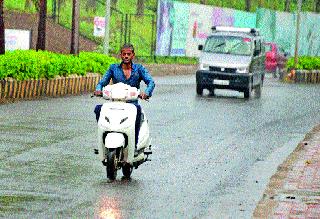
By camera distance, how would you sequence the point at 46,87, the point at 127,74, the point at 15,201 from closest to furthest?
the point at 15,201 < the point at 127,74 < the point at 46,87

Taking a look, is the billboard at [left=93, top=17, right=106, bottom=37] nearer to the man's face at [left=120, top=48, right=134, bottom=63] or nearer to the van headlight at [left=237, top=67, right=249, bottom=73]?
the van headlight at [left=237, top=67, right=249, bottom=73]

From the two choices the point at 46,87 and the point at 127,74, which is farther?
the point at 46,87

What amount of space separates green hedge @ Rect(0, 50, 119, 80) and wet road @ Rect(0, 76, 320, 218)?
122 cm

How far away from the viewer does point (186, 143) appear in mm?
20078

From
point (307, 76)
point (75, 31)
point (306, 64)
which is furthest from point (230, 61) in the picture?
point (306, 64)

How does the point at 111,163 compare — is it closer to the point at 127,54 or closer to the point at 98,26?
the point at 127,54

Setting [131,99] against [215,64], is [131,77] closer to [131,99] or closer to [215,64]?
[131,99]

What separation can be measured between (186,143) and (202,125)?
423 cm

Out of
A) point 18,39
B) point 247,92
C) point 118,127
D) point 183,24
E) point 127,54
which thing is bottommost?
point 247,92

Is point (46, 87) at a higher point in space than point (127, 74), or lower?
lower

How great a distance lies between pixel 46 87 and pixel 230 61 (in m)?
6.88

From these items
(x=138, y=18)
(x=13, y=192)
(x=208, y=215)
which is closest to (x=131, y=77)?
(x=13, y=192)

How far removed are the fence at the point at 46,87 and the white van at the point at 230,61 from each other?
129 inches

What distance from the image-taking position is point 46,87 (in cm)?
3291
